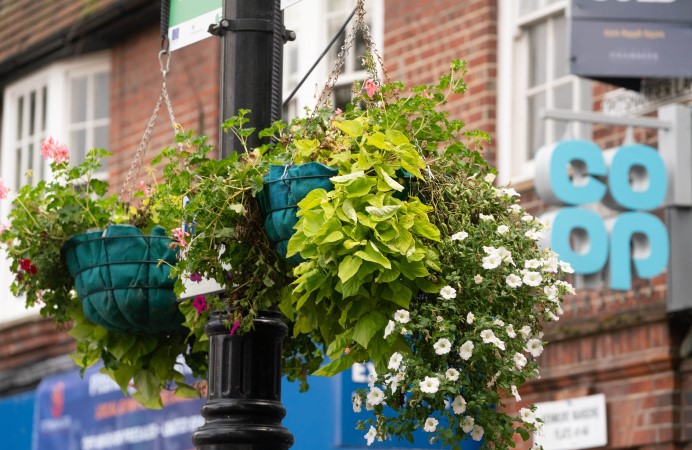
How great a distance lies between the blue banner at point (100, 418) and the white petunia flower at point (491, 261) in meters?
7.51

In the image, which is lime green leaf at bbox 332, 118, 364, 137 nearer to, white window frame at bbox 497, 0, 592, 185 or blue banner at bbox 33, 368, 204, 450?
white window frame at bbox 497, 0, 592, 185

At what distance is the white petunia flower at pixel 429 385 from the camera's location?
3.54m

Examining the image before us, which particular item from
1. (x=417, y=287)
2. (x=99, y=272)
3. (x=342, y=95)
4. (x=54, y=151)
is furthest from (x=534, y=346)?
(x=342, y=95)

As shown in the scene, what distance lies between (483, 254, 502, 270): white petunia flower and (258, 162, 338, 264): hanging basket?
0.46m

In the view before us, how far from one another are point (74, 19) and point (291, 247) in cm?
977

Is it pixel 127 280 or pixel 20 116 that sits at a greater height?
pixel 20 116

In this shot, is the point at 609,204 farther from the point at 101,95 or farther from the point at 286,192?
the point at 101,95

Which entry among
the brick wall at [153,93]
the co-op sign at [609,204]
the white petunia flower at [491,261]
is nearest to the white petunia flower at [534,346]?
the white petunia flower at [491,261]

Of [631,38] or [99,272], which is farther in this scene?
[631,38]

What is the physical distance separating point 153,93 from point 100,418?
2.84m

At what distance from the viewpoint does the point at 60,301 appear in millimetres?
5008

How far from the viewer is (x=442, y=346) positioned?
361cm

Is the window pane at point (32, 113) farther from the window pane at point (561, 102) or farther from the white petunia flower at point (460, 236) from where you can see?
the white petunia flower at point (460, 236)

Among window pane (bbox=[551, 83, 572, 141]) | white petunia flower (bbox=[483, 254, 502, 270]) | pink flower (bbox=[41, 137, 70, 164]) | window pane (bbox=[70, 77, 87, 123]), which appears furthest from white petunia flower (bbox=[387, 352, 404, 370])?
window pane (bbox=[70, 77, 87, 123])
